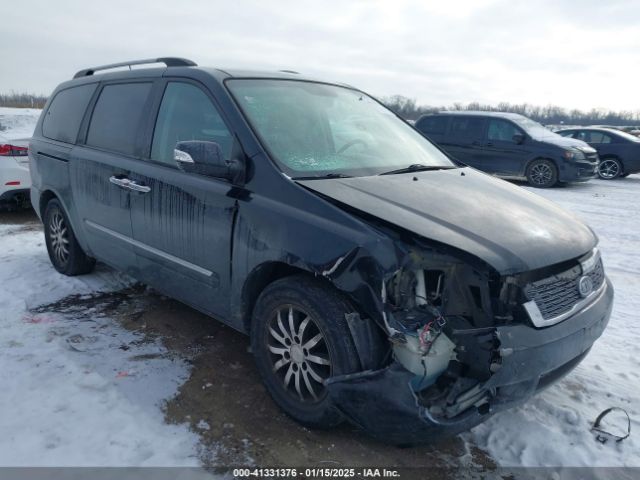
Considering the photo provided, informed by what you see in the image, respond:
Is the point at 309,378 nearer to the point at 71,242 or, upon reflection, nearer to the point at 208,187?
the point at 208,187

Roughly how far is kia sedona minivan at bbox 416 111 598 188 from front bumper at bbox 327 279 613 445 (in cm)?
949

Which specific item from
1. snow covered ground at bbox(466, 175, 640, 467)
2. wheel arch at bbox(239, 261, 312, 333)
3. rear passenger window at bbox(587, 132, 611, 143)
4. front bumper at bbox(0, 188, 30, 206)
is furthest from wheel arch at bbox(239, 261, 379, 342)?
rear passenger window at bbox(587, 132, 611, 143)

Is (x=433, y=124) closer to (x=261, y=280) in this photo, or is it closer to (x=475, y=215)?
(x=475, y=215)

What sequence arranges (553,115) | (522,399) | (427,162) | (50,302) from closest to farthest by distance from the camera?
(522,399) < (427,162) < (50,302) < (553,115)

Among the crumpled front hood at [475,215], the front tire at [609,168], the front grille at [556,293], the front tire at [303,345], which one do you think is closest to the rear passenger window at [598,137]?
the front tire at [609,168]

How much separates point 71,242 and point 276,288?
2.85m

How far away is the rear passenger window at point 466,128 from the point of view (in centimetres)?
1202

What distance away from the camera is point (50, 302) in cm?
420

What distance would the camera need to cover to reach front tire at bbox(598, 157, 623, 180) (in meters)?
14.2

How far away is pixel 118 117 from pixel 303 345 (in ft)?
8.11

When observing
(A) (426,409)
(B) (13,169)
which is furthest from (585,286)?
(B) (13,169)

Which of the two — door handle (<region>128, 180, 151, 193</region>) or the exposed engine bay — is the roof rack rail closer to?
door handle (<region>128, 180, 151, 193</region>)

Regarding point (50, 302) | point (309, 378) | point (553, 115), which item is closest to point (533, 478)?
point (309, 378)

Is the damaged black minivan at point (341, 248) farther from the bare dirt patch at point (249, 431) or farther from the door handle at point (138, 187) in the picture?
the bare dirt patch at point (249, 431)
